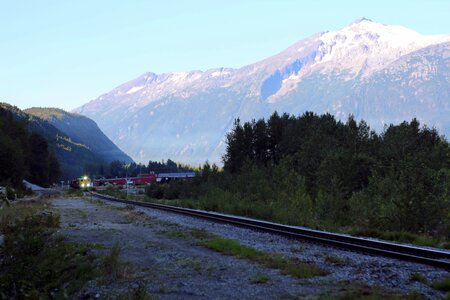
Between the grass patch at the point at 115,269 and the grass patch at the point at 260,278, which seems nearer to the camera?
the grass patch at the point at 260,278

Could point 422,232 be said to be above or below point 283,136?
below

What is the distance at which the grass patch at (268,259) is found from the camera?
39.8ft

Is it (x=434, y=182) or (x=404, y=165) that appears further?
(x=404, y=165)

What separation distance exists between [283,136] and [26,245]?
77.7 m

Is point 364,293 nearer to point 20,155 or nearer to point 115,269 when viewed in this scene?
point 115,269

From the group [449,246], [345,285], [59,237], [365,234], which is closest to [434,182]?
[365,234]

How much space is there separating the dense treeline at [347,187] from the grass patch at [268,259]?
7.70 metres

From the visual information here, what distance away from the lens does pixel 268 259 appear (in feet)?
46.8

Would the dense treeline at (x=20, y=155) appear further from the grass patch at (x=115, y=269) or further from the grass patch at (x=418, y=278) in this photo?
the grass patch at (x=418, y=278)

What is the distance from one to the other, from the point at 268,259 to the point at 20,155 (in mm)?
83103

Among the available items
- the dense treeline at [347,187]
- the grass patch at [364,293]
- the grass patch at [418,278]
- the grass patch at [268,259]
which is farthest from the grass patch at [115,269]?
the dense treeline at [347,187]

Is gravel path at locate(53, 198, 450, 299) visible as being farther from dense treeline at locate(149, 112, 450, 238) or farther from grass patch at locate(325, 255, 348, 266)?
dense treeline at locate(149, 112, 450, 238)

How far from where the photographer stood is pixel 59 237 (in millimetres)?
20141

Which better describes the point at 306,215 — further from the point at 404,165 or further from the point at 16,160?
the point at 16,160
